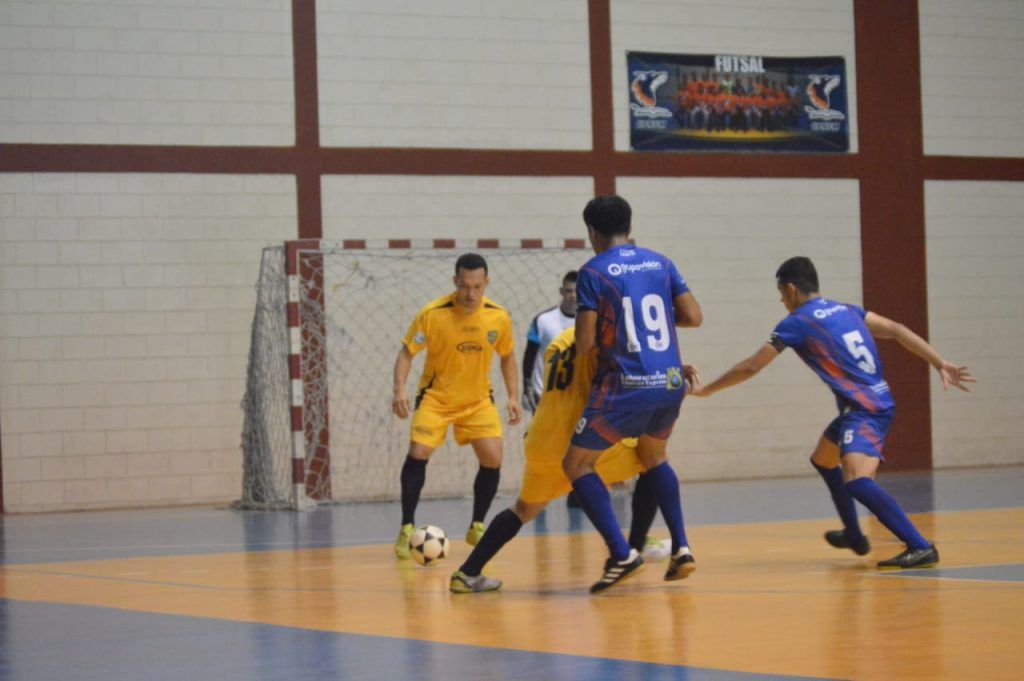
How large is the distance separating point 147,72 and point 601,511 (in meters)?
10.8

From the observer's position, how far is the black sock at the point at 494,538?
297 inches

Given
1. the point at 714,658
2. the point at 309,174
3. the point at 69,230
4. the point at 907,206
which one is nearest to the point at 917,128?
the point at 907,206

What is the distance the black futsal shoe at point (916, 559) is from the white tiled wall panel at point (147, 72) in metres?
10.7

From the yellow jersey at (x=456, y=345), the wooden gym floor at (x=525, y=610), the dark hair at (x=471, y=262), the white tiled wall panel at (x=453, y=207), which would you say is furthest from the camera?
the white tiled wall panel at (x=453, y=207)

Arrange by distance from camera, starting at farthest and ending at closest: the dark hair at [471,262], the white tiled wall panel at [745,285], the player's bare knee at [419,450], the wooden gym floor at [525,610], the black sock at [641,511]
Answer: the white tiled wall panel at [745,285] → the player's bare knee at [419,450] → the dark hair at [471,262] → the black sock at [641,511] → the wooden gym floor at [525,610]

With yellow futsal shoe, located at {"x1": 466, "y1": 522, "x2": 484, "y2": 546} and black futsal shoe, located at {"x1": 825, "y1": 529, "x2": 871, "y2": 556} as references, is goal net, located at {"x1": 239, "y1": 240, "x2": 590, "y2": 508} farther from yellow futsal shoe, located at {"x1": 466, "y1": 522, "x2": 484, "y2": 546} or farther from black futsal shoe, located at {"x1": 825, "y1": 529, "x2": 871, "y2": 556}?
black futsal shoe, located at {"x1": 825, "y1": 529, "x2": 871, "y2": 556}

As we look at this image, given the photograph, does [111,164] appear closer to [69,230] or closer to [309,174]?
[69,230]

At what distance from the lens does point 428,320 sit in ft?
34.3

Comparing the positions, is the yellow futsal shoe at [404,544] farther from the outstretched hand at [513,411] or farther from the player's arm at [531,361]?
the player's arm at [531,361]

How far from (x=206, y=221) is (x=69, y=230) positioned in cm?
141

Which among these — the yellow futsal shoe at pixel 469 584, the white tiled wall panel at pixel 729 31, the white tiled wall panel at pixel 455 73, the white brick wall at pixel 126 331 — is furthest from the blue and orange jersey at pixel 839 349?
the white tiled wall panel at pixel 729 31

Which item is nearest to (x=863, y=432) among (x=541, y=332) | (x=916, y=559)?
(x=916, y=559)

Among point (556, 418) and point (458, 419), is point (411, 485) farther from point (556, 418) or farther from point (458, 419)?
point (556, 418)

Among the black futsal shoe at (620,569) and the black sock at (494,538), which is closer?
the black futsal shoe at (620,569)
